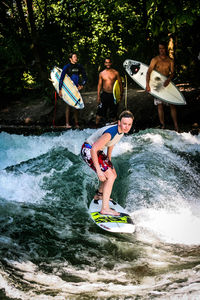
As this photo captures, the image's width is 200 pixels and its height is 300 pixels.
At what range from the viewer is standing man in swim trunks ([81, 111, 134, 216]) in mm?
3822

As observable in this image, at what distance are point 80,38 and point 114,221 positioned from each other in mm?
9527

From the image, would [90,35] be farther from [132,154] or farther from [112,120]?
[132,154]

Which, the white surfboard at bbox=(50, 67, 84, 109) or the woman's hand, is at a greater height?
the white surfboard at bbox=(50, 67, 84, 109)

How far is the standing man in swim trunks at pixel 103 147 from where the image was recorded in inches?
150

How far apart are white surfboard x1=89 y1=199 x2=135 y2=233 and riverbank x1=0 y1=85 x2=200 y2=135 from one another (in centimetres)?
423

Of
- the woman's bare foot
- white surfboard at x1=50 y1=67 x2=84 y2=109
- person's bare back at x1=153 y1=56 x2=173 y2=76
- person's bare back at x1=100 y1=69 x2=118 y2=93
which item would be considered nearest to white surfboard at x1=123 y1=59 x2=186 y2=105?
person's bare back at x1=153 y1=56 x2=173 y2=76

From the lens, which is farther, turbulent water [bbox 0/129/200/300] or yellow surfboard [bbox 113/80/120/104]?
yellow surfboard [bbox 113/80/120/104]

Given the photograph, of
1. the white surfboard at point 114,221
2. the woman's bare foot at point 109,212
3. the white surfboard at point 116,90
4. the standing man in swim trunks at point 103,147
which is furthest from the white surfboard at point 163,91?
the woman's bare foot at point 109,212

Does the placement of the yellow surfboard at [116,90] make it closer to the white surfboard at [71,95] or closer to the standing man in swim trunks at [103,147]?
the white surfboard at [71,95]

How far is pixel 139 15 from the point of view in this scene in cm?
1180

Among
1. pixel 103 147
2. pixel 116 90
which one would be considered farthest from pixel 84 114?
pixel 103 147

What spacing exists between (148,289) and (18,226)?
71.9 inches

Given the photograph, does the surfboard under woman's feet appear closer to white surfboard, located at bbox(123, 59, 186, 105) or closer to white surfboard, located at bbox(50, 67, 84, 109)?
white surfboard, located at bbox(123, 59, 186, 105)

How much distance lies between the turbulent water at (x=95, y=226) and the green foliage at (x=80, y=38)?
5383mm
